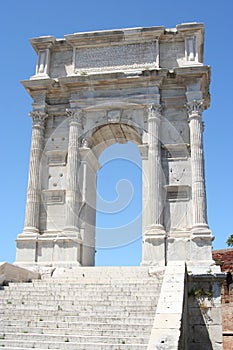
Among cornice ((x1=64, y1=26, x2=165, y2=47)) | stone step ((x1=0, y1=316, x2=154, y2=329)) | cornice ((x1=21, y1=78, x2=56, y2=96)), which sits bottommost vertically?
stone step ((x1=0, y1=316, x2=154, y2=329))

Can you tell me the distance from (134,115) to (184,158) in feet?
8.99

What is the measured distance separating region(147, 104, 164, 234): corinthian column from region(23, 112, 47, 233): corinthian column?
14.9 feet

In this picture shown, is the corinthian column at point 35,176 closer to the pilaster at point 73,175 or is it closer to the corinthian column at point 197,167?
the pilaster at point 73,175

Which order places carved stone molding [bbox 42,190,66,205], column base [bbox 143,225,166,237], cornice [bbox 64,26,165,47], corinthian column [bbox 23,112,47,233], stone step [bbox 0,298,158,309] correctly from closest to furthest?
stone step [bbox 0,298,158,309], column base [bbox 143,225,166,237], corinthian column [bbox 23,112,47,233], carved stone molding [bbox 42,190,66,205], cornice [bbox 64,26,165,47]

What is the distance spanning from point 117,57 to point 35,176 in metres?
6.21

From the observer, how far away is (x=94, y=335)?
986 centimetres

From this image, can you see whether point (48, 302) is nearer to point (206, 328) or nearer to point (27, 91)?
point (206, 328)

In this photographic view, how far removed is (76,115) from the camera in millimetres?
19344

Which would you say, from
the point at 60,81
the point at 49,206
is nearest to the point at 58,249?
the point at 49,206

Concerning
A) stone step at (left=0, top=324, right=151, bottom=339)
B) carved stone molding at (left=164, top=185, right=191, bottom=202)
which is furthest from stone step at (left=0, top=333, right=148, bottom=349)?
carved stone molding at (left=164, top=185, right=191, bottom=202)

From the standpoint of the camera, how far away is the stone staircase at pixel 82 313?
9.55 meters

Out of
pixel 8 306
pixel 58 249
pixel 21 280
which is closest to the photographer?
pixel 8 306

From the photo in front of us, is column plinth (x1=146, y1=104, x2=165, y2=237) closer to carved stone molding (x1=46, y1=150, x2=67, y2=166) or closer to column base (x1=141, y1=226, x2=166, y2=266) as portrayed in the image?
column base (x1=141, y1=226, x2=166, y2=266)

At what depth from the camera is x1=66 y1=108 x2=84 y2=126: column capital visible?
19312mm
